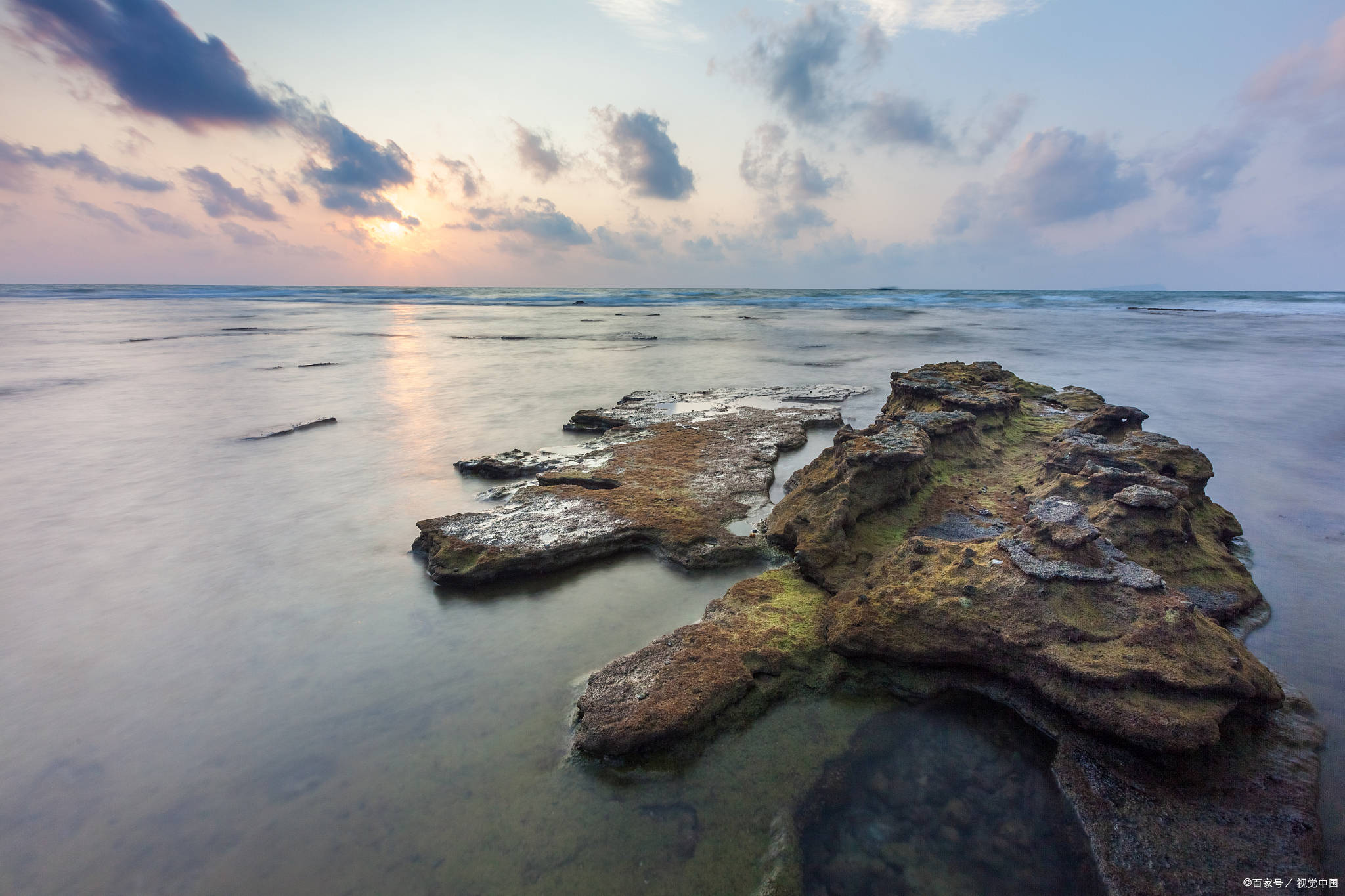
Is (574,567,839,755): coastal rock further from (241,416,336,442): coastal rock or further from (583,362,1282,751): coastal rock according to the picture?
(241,416,336,442): coastal rock

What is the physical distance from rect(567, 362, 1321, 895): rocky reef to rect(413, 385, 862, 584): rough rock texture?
87 millimetres

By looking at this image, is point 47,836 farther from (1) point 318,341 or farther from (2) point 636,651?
(1) point 318,341

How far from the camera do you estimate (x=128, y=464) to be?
7141 mm

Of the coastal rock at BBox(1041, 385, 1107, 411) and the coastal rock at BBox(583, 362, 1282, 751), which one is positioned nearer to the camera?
the coastal rock at BBox(583, 362, 1282, 751)

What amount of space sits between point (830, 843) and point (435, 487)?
5.30m

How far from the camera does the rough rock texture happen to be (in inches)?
170

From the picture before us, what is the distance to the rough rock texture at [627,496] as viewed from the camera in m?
4.32

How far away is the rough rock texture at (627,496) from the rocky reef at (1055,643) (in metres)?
0.09

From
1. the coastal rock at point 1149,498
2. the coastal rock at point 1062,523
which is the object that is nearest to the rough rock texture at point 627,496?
the coastal rock at point 1062,523

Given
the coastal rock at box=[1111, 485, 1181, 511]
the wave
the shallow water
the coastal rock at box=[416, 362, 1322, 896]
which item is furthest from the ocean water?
the wave

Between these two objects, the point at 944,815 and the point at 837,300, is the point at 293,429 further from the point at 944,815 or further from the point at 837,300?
the point at 837,300

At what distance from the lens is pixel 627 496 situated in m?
5.27

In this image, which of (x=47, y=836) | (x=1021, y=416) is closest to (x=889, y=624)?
(x=47, y=836)

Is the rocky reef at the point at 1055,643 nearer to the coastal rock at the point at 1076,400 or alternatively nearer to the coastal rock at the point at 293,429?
the coastal rock at the point at 1076,400
